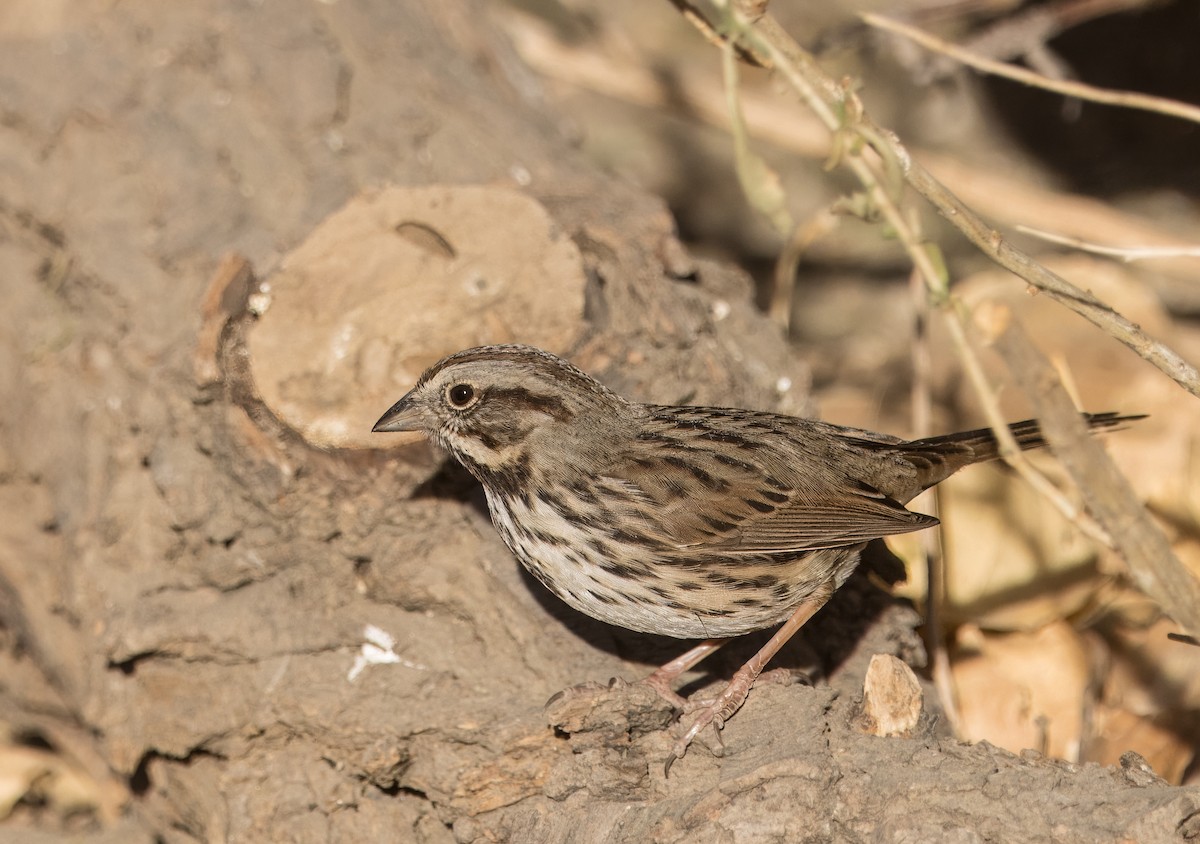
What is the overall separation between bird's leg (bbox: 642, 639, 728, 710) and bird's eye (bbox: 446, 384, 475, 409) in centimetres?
96

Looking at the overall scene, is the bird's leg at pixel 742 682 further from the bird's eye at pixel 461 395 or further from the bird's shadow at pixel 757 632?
the bird's eye at pixel 461 395

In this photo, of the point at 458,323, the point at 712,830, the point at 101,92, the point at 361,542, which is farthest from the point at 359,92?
the point at 712,830

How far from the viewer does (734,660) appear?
4105mm

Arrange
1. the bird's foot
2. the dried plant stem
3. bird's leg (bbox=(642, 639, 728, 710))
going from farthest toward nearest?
the dried plant stem → bird's leg (bbox=(642, 639, 728, 710)) → the bird's foot

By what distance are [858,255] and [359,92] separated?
346 centimetres

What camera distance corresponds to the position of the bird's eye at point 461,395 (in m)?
3.83

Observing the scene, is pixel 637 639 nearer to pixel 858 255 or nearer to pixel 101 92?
pixel 101 92

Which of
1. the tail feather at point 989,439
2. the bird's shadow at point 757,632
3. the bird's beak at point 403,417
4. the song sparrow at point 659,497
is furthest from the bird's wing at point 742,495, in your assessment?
the bird's beak at point 403,417

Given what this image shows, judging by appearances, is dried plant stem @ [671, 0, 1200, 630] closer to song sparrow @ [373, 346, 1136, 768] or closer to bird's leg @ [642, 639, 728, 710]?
song sparrow @ [373, 346, 1136, 768]

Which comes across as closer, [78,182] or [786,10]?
[78,182]

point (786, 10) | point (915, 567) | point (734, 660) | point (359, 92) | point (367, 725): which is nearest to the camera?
point (367, 725)

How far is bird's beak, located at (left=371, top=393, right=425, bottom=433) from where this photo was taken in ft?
12.6

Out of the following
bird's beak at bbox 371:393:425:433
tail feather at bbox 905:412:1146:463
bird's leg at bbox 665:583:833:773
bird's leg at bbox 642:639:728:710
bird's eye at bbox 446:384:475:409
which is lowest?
bird's leg at bbox 642:639:728:710

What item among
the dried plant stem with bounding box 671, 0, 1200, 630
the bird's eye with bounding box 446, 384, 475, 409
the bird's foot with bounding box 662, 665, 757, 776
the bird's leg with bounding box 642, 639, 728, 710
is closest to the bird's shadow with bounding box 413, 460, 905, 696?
the bird's leg with bounding box 642, 639, 728, 710
